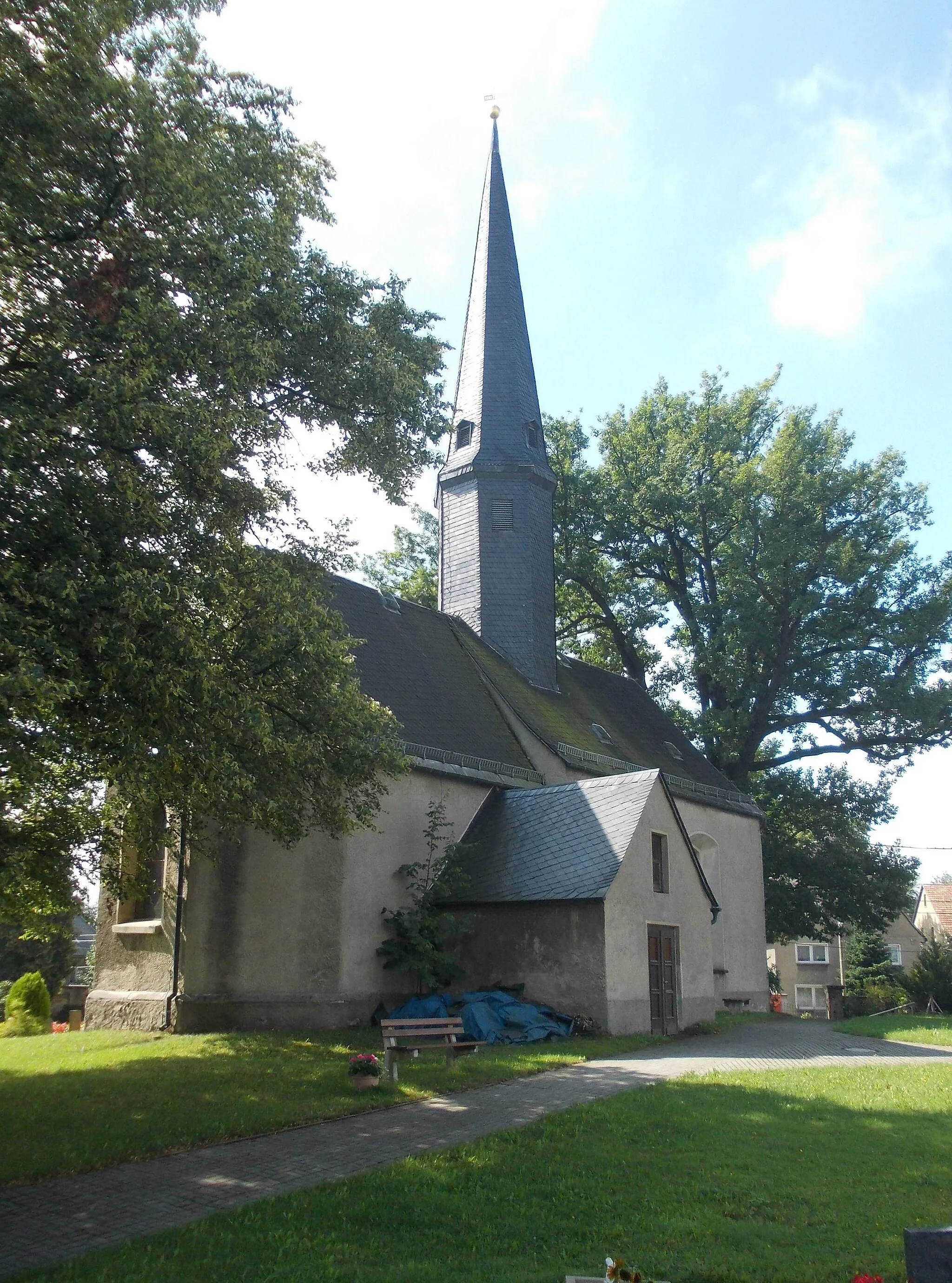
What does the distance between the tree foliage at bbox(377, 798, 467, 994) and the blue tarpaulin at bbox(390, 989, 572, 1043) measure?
59 centimetres

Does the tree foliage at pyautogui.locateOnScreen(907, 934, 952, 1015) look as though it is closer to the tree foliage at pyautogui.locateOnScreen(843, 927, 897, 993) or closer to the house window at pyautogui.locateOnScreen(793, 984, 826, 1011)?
the tree foliage at pyautogui.locateOnScreen(843, 927, 897, 993)

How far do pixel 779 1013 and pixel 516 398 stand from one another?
17.2 metres

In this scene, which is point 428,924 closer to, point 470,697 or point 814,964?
point 470,697

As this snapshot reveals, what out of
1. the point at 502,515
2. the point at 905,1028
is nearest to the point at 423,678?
the point at 502,515

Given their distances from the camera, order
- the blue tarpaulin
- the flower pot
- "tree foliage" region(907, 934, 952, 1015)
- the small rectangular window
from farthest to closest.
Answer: "tree foliage" region(907, 934, 952, 1015) < the small rectangular window < the blue tarpaulin < the flower pot

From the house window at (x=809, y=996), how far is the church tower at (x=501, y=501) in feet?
126

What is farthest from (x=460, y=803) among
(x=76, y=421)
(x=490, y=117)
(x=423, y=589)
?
(x=490, y=117)

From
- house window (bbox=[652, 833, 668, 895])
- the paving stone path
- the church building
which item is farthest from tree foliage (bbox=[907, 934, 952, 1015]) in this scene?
the paving stone path

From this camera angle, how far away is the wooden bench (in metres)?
11.9

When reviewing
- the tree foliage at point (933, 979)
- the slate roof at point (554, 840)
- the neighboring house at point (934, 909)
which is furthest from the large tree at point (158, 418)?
the neighboring house at point (934, 909)

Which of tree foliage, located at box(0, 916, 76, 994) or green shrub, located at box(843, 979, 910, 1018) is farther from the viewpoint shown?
tree foliage, located at box(0, 916, 76, 994)

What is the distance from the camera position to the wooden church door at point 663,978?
1806 centimetres

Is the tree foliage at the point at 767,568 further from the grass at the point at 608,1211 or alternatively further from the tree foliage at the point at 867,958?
the grass at the point at 608,1211

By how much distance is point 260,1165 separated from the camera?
8.12 meters
